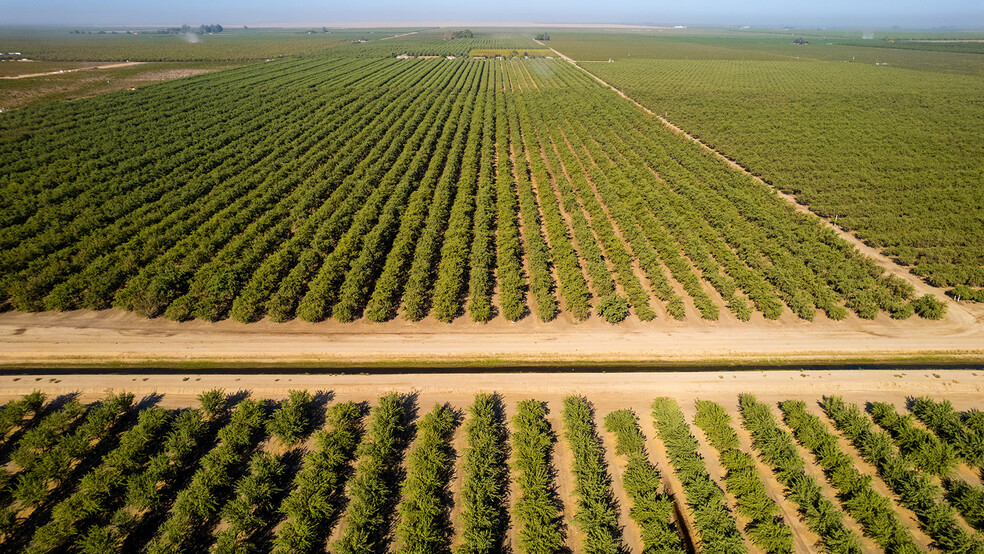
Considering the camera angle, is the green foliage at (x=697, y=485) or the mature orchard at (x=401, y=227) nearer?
the green foliage at (x=697, y=485)

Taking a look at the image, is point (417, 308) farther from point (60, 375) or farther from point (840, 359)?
point (840, 359)

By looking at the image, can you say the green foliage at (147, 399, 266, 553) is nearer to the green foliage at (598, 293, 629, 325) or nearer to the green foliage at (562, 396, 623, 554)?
the green foliage at (562, 396, 623, 554)

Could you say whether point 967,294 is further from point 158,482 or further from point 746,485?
point 158,482

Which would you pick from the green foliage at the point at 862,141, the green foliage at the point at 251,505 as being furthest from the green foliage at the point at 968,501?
the green foliage at the point at 251,505

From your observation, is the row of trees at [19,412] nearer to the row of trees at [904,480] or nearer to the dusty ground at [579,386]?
the dusty ground at [579,386]

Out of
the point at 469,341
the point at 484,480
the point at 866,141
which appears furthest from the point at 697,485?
the point at 866,141

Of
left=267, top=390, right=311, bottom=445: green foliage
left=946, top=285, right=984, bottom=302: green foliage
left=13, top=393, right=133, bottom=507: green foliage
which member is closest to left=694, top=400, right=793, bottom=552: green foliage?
left=267, top=390, right=311, bottom=445: green foliage
